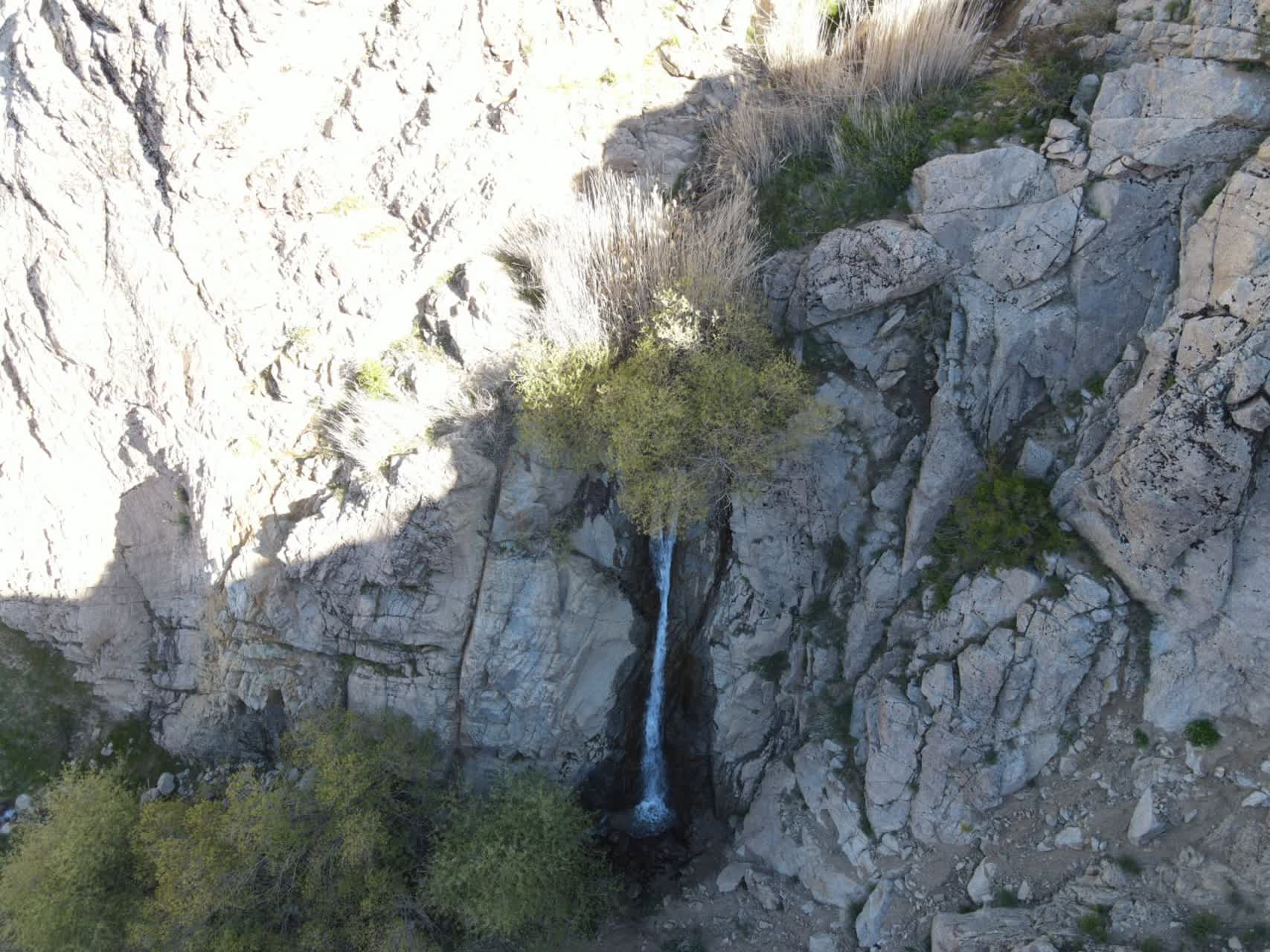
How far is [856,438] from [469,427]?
4554mm

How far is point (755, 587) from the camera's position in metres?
9.20

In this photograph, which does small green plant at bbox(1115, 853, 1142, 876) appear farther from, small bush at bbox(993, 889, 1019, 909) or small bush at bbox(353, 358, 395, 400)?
small bush at bbox(353, 358, 395, 400)

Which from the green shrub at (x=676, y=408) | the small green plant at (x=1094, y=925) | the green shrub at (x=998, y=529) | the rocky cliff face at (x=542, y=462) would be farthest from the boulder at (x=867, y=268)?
the small green plant at (x=1094, y=925)

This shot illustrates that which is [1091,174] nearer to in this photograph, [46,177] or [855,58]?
[855,58]

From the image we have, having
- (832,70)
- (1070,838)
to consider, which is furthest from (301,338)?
(1070,838)

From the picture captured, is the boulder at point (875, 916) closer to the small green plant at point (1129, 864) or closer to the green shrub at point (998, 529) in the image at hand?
the small green plant at point (1129, 864)

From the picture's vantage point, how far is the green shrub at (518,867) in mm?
8281

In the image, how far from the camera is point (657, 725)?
10359mm

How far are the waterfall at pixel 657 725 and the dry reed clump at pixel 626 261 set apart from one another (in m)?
2.77

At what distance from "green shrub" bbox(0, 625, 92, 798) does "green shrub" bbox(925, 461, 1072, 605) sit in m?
11.4

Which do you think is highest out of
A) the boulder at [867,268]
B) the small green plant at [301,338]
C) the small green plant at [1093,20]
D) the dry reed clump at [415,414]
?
the small green plant at [1093,20]

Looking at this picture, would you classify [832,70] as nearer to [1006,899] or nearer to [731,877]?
[1006,899]

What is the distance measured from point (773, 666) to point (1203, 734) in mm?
4234

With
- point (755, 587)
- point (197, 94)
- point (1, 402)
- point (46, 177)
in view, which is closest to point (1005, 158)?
point (755, 587)
